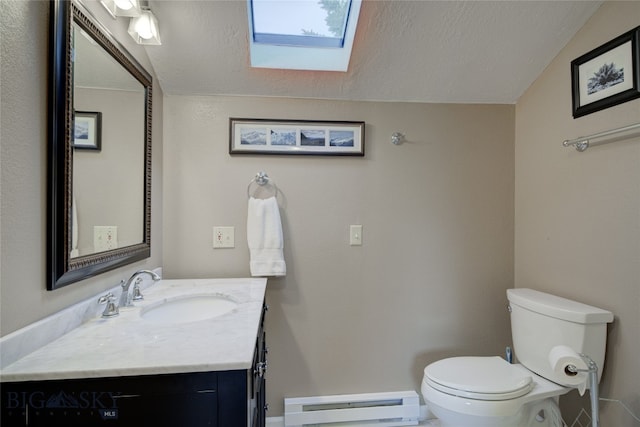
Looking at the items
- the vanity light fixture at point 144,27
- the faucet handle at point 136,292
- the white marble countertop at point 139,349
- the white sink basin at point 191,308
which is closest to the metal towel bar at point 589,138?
the white marble countertop at point 139,349

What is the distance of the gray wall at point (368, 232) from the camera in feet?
5.32

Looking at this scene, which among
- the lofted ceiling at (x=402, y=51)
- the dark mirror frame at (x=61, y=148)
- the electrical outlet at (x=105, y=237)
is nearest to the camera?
the dark mirror frame at (x=61, y=148)

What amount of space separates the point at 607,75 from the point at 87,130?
2.05 meters

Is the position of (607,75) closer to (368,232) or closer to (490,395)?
(368,232)

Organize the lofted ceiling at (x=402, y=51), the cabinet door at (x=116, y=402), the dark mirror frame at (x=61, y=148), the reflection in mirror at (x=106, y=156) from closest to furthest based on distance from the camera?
the cabinet door at (x=116, y=402)
the dark mirror frame at (x=61, y=148)
the reflection in mirror at (x=106, y=156)
the lofted ceiling at (x=402, y=51)

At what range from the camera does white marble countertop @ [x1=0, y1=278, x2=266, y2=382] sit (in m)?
0.69

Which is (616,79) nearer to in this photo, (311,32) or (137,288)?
(311,32)

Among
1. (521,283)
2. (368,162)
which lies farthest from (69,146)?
(521,283)

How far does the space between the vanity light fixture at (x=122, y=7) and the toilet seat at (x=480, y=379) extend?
1.93m

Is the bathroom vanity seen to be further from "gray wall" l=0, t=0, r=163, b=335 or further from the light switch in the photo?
the light switch

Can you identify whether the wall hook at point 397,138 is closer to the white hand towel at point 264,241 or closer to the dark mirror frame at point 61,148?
the white hand towel at point 264,241

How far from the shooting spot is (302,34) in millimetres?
1503

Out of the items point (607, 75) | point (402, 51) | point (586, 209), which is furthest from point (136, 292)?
point (607, 75)

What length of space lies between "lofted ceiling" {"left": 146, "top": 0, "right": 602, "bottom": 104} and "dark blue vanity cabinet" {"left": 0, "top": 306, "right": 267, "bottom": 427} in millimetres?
1376
